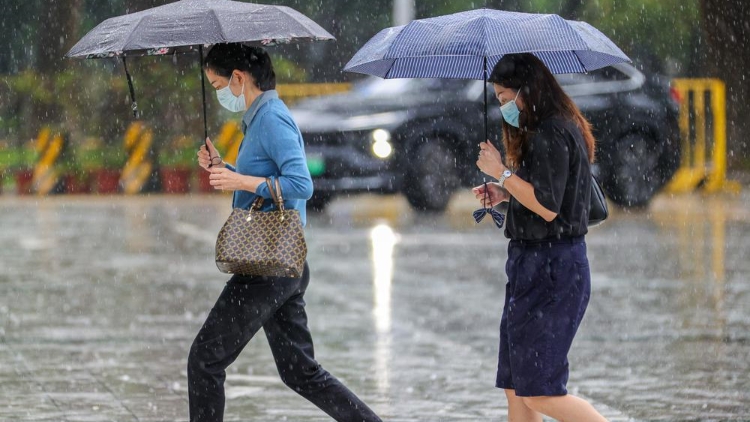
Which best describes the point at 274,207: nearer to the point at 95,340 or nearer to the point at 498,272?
the point at 95,340

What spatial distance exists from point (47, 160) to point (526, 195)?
805 inches

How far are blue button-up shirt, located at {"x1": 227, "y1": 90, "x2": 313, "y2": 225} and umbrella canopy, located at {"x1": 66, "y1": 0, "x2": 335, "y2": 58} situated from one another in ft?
0.82

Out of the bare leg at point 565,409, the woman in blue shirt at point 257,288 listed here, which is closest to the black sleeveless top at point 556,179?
the bare leg at point 565,409

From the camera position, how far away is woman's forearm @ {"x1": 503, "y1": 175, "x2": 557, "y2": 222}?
479 cm

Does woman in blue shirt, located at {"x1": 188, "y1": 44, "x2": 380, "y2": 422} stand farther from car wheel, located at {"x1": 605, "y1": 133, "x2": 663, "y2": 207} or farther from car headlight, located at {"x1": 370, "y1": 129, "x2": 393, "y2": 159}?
car wheel, located at {"x1": 605, "y1": 133, "x2": 663, "y2": 207}

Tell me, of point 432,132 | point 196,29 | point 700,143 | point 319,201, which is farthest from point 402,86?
point 196,29

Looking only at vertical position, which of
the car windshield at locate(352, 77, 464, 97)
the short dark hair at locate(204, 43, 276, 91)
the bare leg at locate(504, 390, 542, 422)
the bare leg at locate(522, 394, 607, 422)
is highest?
the short dark hair at locate(204, 43, 276, 91)

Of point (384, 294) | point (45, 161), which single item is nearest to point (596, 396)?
point (384, 294)

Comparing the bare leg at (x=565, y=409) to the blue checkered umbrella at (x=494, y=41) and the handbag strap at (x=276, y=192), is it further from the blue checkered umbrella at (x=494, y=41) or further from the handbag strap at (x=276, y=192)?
the handbag strap at (x=276, y=192)

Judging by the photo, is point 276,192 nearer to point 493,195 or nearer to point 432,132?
point 493,195

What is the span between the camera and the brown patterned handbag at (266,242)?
16.7 ft

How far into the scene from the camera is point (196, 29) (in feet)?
17.2

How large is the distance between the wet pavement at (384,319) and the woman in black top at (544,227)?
1731 mm


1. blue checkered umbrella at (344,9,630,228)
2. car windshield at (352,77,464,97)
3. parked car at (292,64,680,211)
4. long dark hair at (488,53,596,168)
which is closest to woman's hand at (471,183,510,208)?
blue checkered umbrella at (344,9,630,228)
